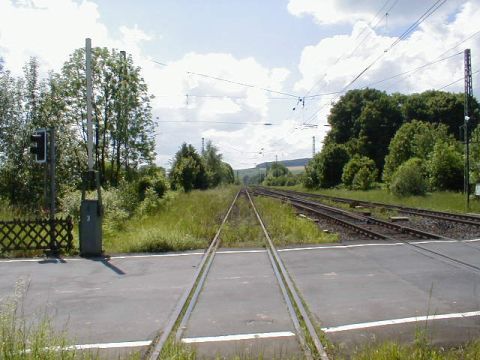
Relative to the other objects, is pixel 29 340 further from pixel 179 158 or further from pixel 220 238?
pixel 179 158

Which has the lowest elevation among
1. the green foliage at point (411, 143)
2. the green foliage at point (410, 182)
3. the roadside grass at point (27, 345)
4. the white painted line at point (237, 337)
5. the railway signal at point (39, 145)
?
the white painted line at point (237, 337)

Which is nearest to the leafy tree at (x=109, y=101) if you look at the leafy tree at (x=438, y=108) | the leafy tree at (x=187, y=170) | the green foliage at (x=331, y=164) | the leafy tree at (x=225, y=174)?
the leafy tree at (x=187, y=170)

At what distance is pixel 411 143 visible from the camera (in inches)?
2233

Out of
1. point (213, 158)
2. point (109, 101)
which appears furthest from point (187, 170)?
point (213, 158)

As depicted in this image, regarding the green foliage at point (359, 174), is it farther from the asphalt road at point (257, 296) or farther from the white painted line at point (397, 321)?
the white painted line at point (397, 321)

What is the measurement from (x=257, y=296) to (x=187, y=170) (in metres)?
46.7

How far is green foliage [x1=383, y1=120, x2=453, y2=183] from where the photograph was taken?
53094 mm

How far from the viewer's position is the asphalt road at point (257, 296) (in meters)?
5.77

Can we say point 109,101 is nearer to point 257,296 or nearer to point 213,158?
point 257,296

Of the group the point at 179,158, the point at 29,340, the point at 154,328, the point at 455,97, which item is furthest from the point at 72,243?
the point at 455,97

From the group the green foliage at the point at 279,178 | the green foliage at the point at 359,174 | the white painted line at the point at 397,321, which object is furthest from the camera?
the green foliage at the point at 279,178

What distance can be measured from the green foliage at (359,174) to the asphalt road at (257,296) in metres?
45.7

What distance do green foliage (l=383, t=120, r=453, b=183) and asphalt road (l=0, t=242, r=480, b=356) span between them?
145ft

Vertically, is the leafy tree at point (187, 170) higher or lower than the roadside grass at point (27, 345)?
higher
